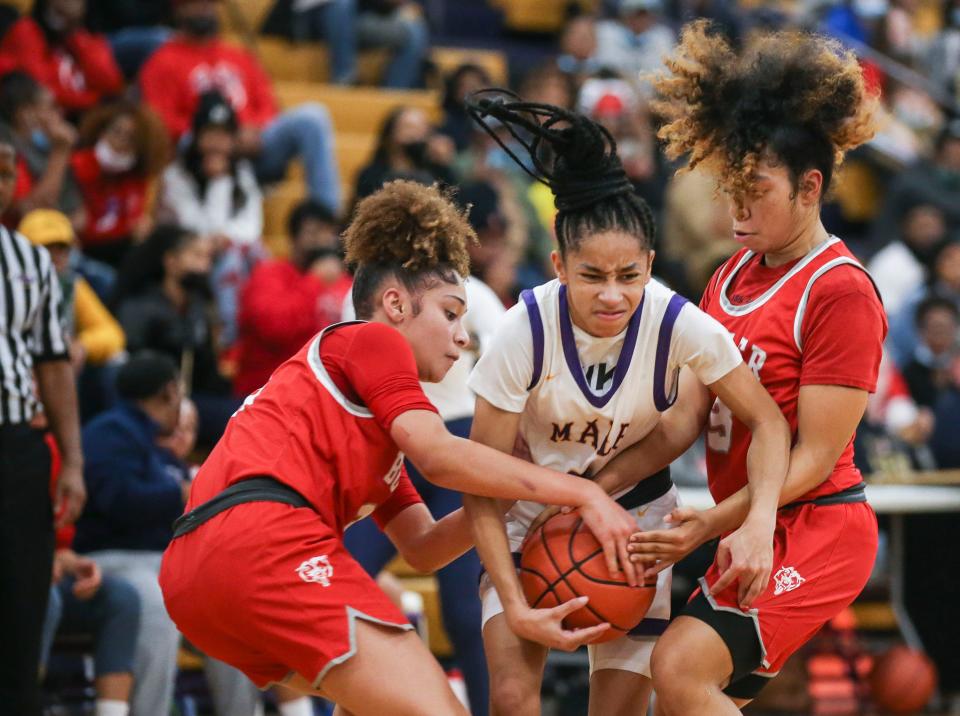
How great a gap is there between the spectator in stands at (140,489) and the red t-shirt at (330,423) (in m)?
2.10

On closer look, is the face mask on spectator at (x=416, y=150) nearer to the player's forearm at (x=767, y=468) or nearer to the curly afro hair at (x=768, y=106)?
the curly afro hair at (x=768, y=106)

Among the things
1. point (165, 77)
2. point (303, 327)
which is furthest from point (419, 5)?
point (303, 327)

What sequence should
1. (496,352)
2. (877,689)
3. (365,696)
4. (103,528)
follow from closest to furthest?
(365,696) → (496,352) → (103,528) → (877,689)

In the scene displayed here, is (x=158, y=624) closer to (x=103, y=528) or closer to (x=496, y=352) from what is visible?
(x=103, y=528)

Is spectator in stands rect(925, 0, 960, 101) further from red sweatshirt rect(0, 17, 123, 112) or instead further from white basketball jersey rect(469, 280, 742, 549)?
white basketball jersey rect(469, 280, 742, 549)

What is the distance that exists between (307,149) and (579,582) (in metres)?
6.20

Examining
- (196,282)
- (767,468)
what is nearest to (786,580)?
(767,468)

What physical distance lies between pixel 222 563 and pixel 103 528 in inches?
100

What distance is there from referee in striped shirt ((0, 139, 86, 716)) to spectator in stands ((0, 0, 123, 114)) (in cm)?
394

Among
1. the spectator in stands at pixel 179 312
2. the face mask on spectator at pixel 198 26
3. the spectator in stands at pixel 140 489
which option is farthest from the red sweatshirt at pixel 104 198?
the spectator in stands at pixel 140 489

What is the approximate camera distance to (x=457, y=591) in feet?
17.4

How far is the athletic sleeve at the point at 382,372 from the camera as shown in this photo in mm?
3510

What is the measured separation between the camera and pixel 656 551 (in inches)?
139

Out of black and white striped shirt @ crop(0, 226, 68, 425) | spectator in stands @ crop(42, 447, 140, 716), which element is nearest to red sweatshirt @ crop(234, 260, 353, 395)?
spectator in stands @ crop(42, 447, 140, 716)
